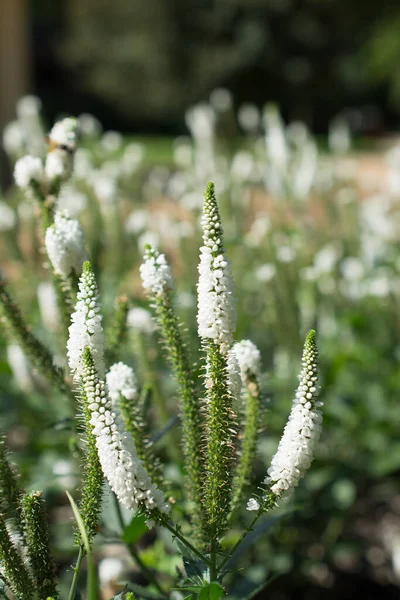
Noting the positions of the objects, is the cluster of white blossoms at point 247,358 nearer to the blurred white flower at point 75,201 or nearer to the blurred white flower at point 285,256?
the blurred white flower at point 285,256

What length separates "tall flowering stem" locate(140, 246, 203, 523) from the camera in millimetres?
1895

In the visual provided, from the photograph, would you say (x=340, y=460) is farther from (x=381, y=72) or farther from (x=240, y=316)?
(x=381, y=72)

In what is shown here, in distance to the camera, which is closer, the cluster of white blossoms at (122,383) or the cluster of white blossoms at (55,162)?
the cluster of white blossoms at (122,383)

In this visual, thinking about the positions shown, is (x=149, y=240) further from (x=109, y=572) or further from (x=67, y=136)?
(x=109, y=572)

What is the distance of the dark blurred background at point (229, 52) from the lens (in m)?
27.6

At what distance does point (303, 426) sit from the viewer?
1.65 m

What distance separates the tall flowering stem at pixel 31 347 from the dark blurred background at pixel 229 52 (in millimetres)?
25138

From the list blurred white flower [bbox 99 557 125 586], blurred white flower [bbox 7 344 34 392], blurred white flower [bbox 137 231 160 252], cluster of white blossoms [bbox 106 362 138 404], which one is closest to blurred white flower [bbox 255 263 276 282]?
blurred white flower [bbox 137 231 160 252]

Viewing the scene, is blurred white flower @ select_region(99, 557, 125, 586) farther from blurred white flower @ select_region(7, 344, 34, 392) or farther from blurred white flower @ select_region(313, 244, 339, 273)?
blurred white flower @ select_region(313, 244, 339, 273)

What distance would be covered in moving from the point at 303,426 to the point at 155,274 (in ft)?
1.77

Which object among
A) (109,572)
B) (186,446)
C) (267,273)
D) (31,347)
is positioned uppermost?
(267,273)

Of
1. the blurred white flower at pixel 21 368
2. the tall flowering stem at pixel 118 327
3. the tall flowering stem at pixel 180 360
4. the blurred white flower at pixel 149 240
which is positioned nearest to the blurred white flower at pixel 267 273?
the blurred white flower at pixel 149 240

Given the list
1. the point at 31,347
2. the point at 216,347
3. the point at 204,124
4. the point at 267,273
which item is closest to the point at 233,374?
the point at 216,347

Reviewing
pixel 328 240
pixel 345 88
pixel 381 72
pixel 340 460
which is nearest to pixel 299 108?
pixel 345 88
